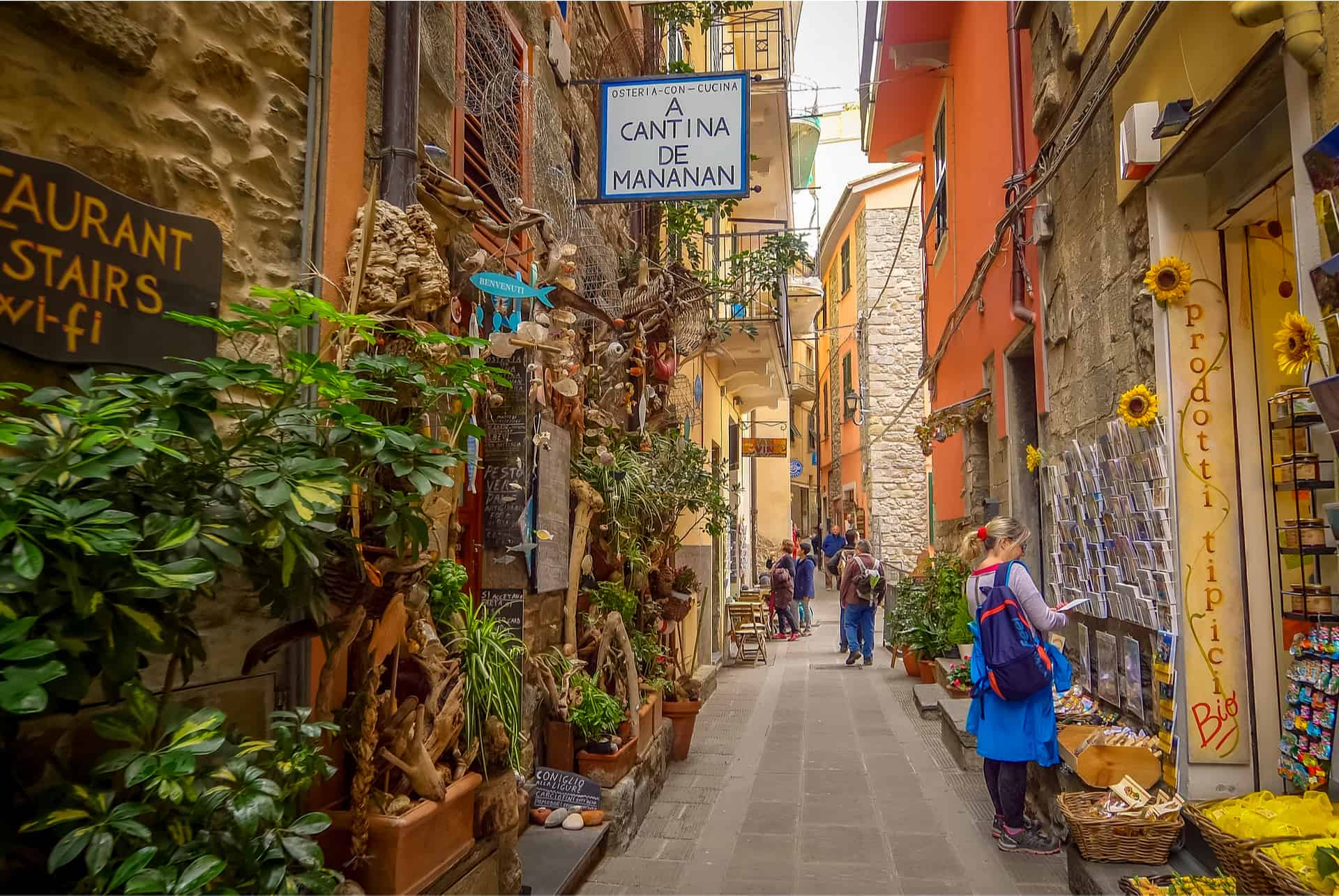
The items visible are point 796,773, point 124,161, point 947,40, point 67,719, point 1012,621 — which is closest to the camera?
point 67,719

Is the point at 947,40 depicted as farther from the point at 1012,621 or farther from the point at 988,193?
the point at 1012,621

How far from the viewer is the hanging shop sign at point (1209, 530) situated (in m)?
3.83

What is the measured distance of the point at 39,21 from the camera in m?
2.15

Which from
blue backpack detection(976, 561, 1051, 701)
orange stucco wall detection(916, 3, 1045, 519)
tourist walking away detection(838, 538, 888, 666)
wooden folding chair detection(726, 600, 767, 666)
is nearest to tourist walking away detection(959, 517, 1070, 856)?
blue backpack detection(976, 561, 1051, 701)

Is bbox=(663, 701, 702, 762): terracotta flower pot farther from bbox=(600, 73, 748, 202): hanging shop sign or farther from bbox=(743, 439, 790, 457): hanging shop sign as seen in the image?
bbox=(743, 439, 790, 457): hanging shop sign

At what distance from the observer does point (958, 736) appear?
275 inches

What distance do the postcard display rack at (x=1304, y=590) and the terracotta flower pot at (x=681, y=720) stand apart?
4313mm

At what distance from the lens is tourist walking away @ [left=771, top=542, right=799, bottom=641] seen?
1545cm

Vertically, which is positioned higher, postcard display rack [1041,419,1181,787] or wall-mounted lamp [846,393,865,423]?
wall-mounted lamp [846,393,865,423]

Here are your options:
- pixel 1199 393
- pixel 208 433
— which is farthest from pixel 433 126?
pixel 1199 393

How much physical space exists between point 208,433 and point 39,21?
3.86 ft

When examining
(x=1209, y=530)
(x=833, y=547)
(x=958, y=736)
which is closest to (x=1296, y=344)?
(x=1209, y=530)

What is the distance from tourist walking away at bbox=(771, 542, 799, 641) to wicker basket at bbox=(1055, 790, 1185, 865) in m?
11.3

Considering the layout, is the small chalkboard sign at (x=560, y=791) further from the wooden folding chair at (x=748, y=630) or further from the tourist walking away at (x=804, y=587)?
the tourist walking away at (x=804, y=587)
